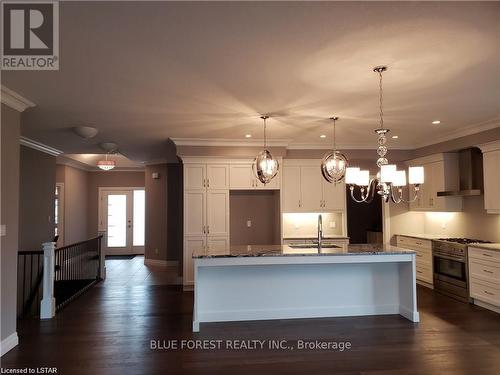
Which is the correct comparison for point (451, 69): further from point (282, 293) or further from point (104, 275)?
point (104, 275)

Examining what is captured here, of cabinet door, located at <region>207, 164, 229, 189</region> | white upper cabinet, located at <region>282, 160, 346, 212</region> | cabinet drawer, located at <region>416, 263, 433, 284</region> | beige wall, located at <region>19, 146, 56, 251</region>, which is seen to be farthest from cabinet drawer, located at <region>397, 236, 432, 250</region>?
beige wall, located at <region>19, 146, 56, 251</region>

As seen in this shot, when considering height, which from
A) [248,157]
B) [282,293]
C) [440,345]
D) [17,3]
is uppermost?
[17,3]

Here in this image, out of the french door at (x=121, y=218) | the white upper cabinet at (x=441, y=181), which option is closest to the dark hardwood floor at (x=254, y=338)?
the white upper cabinet at (x=441, y=181)

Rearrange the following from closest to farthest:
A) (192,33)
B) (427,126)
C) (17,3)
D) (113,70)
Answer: (17,3) → (192,33) → (113,70) → (427,126)

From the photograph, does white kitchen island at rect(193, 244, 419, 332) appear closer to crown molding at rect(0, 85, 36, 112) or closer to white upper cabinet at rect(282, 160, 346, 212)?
white upper cabinet at rect(282, 160, 346, 212)

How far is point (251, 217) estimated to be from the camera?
272 inches

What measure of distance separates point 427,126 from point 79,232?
30.6 feet

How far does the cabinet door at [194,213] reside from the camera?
6.05 metres

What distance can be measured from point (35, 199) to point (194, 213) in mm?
3010

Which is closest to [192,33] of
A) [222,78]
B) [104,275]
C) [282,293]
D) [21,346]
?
[222,78]

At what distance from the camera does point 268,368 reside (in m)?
3.04

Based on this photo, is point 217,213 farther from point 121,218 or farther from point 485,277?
point 121,218

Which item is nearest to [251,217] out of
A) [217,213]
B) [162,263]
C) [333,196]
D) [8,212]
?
[217,213]

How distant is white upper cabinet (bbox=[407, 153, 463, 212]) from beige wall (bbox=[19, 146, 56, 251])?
720cm
